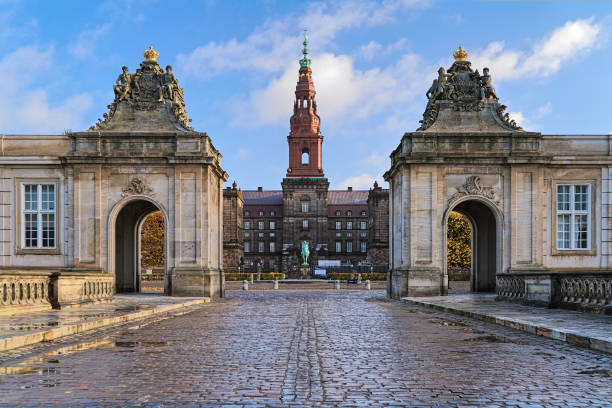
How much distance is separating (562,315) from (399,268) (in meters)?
15.2

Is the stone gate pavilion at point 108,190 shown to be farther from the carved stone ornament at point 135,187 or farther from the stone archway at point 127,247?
the stone archway at point 127,247

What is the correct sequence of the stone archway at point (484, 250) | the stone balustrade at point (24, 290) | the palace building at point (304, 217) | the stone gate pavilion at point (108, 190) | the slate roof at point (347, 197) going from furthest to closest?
the slate roof at point (347, 197)
the palace building at point (304, 217)
the stone archway at point (484, 250)
the stone gate pavilion at point (108, 190)
the stone balustrade at point (24, 290)

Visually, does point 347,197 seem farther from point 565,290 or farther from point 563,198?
point 565,290

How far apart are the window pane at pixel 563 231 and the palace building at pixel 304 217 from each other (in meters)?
81.3

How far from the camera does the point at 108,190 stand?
31.3 meters

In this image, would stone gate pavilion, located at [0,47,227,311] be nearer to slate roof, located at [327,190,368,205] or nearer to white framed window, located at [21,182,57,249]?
white framed window, located at [21,182,57,249]

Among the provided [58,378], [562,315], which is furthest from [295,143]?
[58,378]

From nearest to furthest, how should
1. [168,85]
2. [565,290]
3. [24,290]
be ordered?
[24,290], [565,290], [168,85]

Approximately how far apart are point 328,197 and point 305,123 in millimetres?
25846

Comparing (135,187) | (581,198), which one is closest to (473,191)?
(581,198)

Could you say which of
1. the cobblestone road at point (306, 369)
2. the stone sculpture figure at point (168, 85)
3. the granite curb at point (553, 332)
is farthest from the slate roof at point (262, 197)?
the cobblestone road at point (306, 369)

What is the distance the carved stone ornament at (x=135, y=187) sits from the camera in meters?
31.2

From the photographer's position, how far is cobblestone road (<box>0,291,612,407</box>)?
287 inches

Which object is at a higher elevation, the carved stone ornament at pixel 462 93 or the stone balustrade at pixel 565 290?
the carved stone ornament at pixel 462 93
